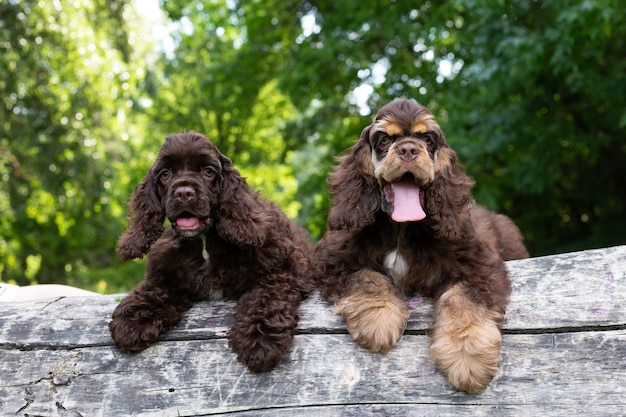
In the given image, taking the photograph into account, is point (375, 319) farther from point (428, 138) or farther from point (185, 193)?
point (185, 193)

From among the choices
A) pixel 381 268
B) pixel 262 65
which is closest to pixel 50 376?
pixel 381 268

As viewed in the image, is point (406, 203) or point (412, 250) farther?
point (412, 250)

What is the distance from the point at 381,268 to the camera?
412 cm

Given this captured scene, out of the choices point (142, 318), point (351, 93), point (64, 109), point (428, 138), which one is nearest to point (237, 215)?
point (142, 318)

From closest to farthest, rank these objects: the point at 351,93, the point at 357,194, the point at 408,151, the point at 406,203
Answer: the point at 408,151, the point at 406,203, the point at 357,194, the point at 351,93

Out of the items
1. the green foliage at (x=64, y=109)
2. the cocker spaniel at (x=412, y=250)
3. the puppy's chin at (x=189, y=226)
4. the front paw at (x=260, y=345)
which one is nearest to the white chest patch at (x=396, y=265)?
the cocker spaniel at (x=412, y=250)

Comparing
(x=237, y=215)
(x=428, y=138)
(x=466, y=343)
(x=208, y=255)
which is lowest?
(x=466, y=343)

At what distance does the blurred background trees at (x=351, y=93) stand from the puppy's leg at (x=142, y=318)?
3.33 ft

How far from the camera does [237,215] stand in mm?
4051

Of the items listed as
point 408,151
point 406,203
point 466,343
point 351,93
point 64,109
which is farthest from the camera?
point 64,109

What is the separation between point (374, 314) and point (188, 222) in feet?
4.12

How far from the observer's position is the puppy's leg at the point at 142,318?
3.89m

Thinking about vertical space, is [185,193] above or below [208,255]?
above

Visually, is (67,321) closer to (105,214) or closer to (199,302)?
(199,302)
